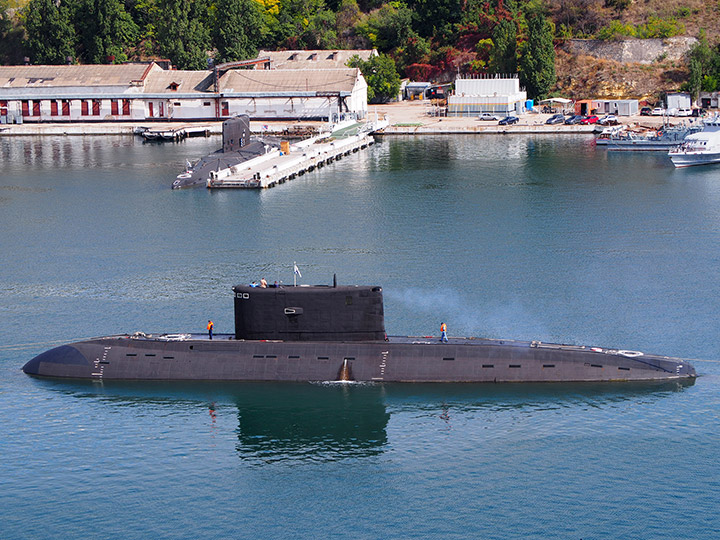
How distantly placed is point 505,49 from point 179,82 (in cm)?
4462

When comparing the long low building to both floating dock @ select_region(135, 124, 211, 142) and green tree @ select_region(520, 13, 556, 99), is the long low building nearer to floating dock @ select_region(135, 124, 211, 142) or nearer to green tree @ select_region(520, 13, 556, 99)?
floating dock @ select_region(135, 124, 211, 142)

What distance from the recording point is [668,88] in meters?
135

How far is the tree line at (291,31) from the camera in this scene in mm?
149500

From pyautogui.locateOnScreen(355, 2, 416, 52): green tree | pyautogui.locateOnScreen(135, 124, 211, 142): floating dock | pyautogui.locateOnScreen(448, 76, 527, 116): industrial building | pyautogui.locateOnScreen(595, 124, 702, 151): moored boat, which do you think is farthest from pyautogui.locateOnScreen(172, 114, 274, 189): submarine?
pyautogui.locateOnScreen(355, 2, 416, 52): green tree

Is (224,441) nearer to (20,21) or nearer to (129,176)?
(129,176)

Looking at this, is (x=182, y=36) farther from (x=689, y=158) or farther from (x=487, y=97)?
(x=689, y=158)

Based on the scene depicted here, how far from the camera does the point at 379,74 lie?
474ft

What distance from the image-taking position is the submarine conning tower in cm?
4250

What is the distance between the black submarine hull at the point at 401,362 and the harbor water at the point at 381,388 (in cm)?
60

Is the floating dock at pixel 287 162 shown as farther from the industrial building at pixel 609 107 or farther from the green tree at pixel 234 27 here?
the green tree at pixel 234 27

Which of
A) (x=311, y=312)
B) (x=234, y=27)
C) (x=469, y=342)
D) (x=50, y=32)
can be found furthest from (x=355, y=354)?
(x=50, y=32)

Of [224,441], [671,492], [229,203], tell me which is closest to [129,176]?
[229,203]

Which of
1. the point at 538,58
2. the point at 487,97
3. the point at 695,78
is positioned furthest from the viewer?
the point at 487,97

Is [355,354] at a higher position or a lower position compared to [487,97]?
lower
